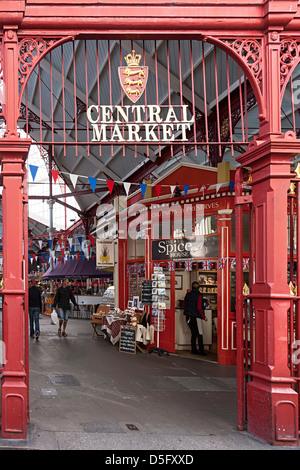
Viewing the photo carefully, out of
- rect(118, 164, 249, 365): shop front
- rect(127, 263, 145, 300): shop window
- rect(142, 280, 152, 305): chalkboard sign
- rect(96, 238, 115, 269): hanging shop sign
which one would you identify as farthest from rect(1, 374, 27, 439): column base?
rect(96, 238, 115, 269): hanging shop sign

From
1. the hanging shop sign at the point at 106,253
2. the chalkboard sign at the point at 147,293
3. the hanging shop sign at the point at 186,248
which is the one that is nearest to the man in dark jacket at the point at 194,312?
the hanging shop sign at the point at 186,248

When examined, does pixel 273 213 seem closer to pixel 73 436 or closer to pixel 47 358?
pixel 73 436

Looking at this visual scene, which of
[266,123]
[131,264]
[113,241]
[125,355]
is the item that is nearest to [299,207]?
[266,123]

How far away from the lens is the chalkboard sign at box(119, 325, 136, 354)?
1272 cm

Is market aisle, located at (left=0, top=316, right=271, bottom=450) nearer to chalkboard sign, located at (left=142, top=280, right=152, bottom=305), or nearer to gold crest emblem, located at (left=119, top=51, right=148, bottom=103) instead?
chalkboard sign, located at (left=142, top=280, right=152, bottom=305)

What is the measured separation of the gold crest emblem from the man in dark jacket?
6.76m

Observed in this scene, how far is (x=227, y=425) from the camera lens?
6.47m

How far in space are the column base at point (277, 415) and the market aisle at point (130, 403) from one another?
0.58 feet

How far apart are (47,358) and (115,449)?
674 centimetres

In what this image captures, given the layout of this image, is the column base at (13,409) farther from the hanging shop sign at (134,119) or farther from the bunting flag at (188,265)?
the bunting flag at (188,265)

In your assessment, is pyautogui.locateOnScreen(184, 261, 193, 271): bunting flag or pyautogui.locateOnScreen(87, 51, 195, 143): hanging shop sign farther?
pyautogui.locateOnScreen(184, 261, 193, 271): bunting flag

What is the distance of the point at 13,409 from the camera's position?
5.73 metres

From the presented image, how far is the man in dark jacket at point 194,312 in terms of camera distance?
1242 cm

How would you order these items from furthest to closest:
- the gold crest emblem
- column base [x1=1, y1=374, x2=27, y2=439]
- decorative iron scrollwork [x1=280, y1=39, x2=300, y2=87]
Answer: the gold crest emblem < decorative iron scrollwork [x1=280, y1=39, x2=300, y2=87] < column base [x1=1, y1=374, x2=27, y2=439]
